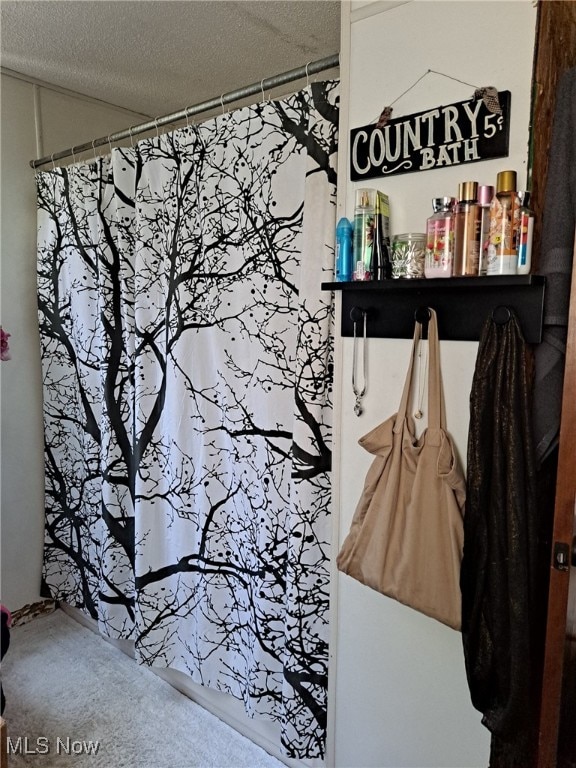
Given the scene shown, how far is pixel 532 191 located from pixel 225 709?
6.08ft

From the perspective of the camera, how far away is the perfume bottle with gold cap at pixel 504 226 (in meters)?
0.97

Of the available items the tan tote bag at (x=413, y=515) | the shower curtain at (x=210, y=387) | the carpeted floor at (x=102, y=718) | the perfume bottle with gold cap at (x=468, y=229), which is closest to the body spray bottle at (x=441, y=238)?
the perfume bottle with gold cap at (x=468, y=229)

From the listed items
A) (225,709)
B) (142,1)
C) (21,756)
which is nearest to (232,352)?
(142,1)

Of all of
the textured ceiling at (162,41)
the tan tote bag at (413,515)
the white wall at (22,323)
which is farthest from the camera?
the white wall at (22,323)

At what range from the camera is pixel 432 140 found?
43.9 inches

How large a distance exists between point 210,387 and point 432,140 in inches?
37.9

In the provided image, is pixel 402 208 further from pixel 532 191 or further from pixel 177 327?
pixel 177 327

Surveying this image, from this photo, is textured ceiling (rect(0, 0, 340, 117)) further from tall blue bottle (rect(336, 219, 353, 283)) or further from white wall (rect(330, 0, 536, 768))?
tall blue bottle (rect(336, 219, 353, 283))

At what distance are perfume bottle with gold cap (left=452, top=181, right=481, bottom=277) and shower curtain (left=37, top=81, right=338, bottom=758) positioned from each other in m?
0.39

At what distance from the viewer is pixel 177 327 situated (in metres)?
1.77

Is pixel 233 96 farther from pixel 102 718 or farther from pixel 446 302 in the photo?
pixel 102 718

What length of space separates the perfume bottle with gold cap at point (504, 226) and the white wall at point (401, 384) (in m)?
0.06

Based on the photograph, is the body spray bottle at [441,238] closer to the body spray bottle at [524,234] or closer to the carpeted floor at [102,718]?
the body spray bottle at [524,234]

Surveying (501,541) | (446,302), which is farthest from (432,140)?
(501,541)
